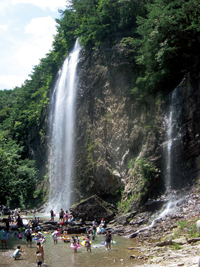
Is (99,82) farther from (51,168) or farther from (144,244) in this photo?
(144,244)

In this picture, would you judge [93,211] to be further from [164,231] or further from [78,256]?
[78,256]

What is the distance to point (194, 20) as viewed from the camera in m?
21.0

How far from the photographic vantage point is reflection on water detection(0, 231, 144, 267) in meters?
12.3

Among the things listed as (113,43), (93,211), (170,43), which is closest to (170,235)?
(93,211)

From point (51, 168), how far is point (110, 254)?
27546 mm

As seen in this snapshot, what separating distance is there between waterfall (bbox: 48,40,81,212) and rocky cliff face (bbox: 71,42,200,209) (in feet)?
6.02

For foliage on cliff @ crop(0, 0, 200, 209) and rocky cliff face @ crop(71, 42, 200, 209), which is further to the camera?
foliage on cliff @ crop(0, 0, 200, 209)

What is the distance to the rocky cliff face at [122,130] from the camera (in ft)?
70.1

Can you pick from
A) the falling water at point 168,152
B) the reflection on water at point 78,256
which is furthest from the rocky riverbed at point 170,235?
the falling water at point 168,152

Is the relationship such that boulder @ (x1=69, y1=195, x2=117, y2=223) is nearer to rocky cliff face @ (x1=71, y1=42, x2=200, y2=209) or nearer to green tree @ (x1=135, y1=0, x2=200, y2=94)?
rocky cliff face @ (x1=71, y1=42, x2=200, y2=209)

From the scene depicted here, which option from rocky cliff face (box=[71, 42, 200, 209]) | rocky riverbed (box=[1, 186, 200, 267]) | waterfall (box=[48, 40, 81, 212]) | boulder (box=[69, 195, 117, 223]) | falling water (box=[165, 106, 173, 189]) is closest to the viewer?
rocky riverbed (box=[1, 186, 200, 267])

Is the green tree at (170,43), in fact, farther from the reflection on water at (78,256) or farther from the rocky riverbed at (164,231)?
the reflection on water at (78,256)

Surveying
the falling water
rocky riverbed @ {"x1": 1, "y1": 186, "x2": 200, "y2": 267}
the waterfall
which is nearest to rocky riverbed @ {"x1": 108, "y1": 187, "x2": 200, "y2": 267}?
rocky riverbed @ {"x1": 1, "y1": 186, "x2": 200, "y2": 267}

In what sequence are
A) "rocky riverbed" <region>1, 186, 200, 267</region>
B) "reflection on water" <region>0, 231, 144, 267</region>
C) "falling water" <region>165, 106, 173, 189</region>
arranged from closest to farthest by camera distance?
"rocky riverbed" <region>1, 186, 200, 267</region>, "reflection on water" <region>0, 231, 144, 267</region>, "falling water" <region>165, 106, 173, 189</region>
